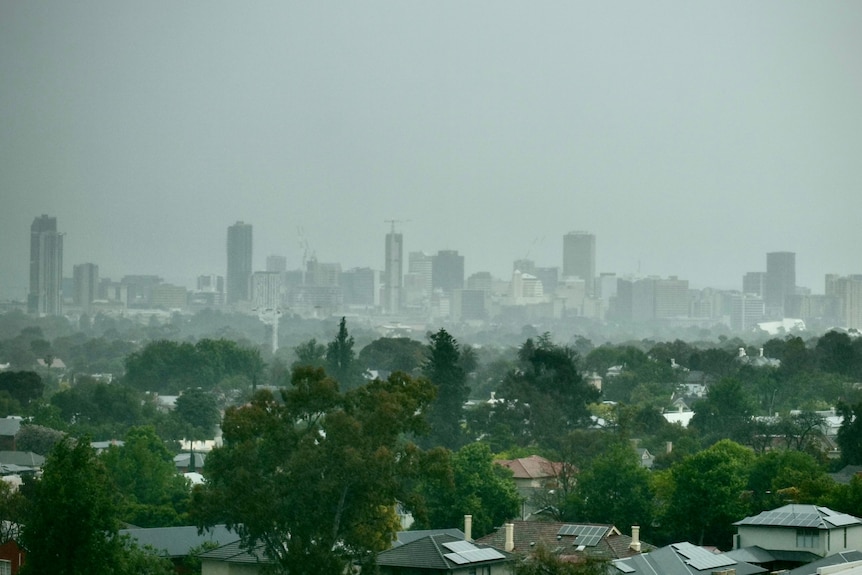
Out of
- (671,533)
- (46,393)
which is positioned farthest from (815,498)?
(46,393)

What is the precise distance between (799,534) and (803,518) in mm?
456

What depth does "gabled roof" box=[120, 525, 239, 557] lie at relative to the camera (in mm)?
39906

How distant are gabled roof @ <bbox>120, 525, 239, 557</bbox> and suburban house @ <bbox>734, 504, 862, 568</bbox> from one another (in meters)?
11.4

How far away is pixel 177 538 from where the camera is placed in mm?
41031

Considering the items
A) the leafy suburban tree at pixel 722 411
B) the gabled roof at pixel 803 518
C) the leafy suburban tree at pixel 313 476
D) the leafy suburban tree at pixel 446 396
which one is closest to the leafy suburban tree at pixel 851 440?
the leafy suburban tree at pixel 722 411

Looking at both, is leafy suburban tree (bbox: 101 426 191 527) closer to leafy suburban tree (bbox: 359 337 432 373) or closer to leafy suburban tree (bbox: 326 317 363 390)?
leafy suburban tree (bbox: 326 317 363 390)

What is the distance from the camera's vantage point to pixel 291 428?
3391cm

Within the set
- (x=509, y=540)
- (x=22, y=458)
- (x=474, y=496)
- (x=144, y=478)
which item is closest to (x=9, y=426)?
(x=22, y=458)

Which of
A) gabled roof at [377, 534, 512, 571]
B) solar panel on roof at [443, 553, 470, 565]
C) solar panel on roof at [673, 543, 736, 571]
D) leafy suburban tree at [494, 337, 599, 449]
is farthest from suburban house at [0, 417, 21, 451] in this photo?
solar panel on roof at [673, 543, 736, 571]

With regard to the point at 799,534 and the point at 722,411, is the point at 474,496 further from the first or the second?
the point at 722,411

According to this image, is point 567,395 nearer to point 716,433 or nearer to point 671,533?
point 716,433

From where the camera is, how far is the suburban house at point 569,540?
37156 mm

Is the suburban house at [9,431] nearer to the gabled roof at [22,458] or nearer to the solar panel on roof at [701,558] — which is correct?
the gabled roof at [22,458]

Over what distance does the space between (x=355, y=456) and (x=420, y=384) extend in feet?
9.12
